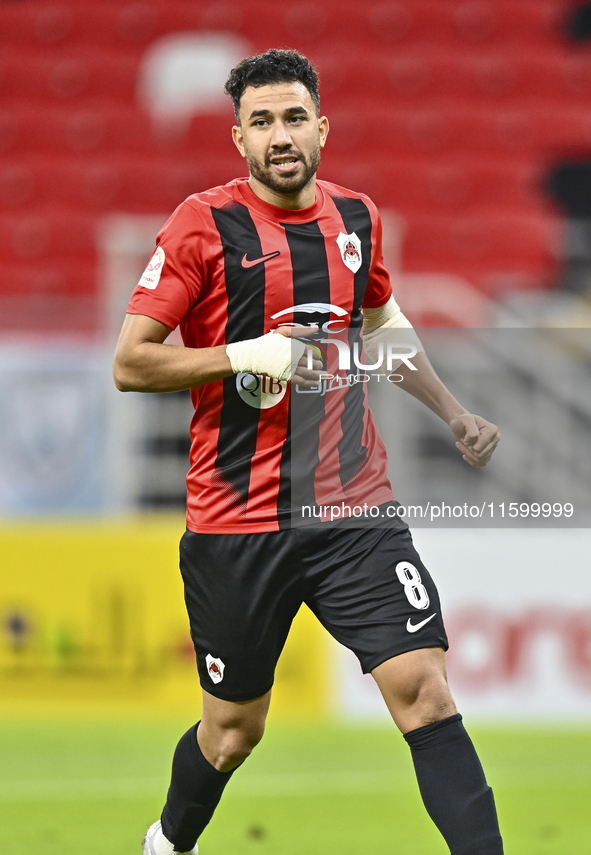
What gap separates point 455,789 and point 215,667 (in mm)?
702

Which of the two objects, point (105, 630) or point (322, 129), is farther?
point (105, 630)

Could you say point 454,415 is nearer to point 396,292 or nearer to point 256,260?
point 256,260

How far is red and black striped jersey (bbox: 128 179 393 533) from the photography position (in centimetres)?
304

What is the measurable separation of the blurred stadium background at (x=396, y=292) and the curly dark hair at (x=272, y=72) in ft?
7.82

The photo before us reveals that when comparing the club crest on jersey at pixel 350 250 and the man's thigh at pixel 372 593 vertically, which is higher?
the club crest on jersey at pixel 350 250

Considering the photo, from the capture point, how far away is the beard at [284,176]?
3068 millimetres

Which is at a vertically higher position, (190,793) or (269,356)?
(269,356)

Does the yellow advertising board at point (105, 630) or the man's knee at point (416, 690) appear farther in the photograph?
the yellow advertising board at point (105, 630)

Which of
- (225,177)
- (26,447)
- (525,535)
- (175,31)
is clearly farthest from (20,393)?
(175,31)

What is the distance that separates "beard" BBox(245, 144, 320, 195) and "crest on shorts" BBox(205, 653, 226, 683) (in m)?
1.20

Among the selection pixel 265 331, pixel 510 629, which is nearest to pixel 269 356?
pixel 265 331

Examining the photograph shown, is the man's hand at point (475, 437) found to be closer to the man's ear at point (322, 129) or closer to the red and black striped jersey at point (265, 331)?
the red and black striped jersey at point (265, 331)

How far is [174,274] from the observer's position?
298 cm

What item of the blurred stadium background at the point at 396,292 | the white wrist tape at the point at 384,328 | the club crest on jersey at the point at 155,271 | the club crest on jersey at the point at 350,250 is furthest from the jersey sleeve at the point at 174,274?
the blurred stadium background at the point at 396,292
